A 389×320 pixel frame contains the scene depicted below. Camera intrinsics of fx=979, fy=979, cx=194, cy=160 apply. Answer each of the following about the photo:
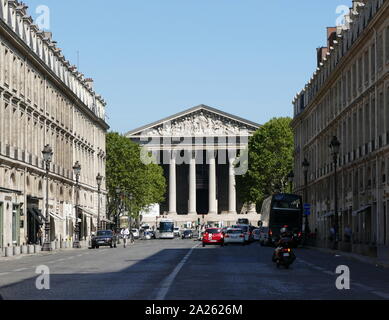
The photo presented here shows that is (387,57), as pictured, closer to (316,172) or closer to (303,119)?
(316,172)

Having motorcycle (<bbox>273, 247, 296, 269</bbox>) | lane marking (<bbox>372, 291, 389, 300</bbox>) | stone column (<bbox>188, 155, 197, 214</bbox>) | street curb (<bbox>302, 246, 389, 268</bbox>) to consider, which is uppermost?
stone column (<bbox>188, 155, 197, 214</bbox>)

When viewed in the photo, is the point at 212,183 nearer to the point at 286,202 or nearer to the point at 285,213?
the point at 286,202

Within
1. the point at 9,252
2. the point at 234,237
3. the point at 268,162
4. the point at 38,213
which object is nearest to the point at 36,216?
the point at 38,213

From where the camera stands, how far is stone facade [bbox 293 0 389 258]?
203 ft

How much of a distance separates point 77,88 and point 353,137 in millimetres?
34078

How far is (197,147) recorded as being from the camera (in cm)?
18375

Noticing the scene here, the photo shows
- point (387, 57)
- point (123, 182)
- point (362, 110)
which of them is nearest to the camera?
point (387, 57)

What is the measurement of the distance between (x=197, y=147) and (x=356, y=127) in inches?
4369

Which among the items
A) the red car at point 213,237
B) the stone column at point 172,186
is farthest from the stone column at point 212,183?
the red car at point 213,237

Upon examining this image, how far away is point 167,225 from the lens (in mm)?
121062

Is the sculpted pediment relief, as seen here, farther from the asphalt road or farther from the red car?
the asphalt road

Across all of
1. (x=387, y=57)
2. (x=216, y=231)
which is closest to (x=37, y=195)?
(x=216, y=231)

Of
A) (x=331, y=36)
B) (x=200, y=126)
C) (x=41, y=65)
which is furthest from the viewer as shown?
(x=200, y=126)

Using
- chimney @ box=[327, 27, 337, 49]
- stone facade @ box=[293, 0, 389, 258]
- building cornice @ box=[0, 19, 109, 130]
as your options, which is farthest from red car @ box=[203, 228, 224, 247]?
chimney @ box=[327, 27, 337, 49]
